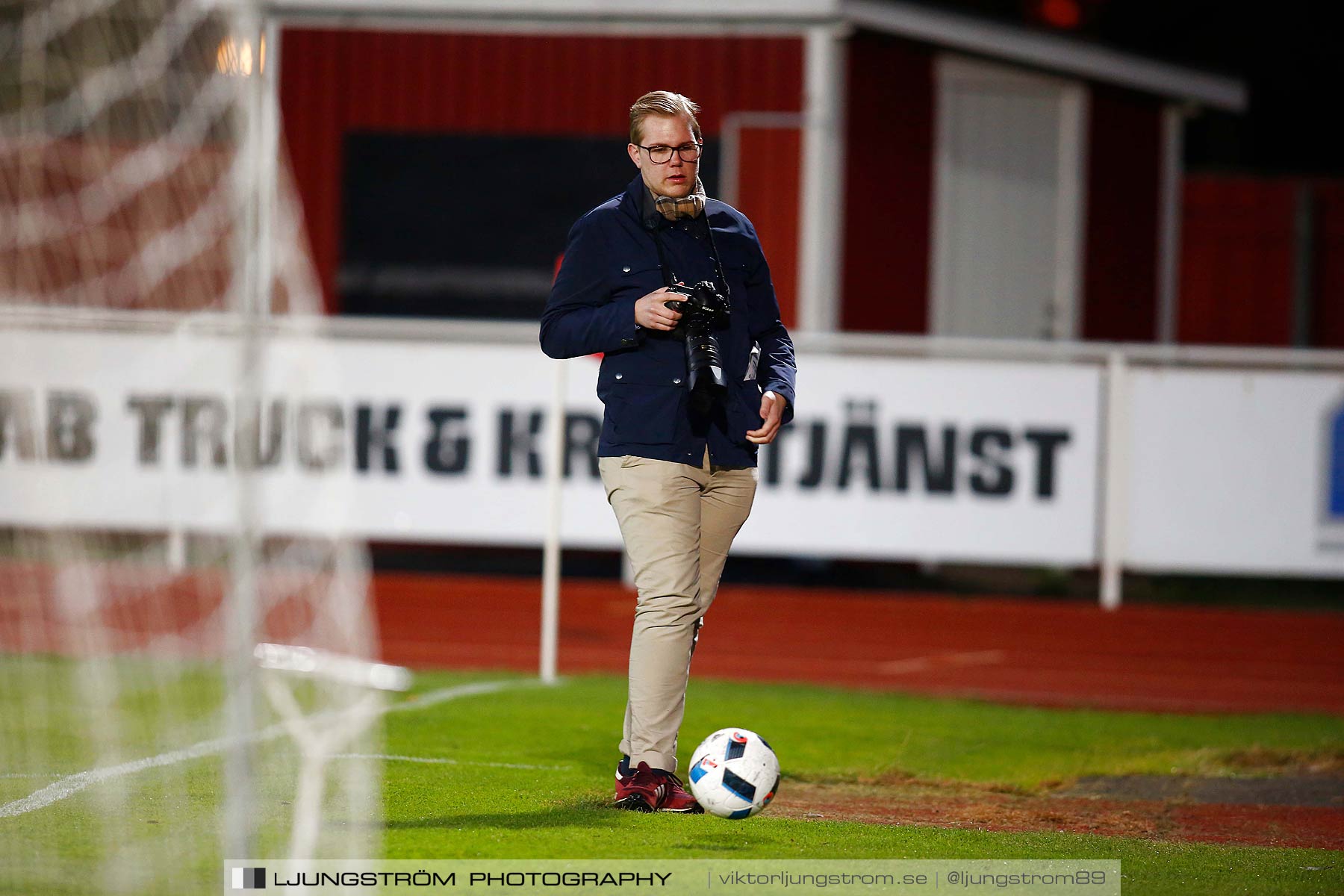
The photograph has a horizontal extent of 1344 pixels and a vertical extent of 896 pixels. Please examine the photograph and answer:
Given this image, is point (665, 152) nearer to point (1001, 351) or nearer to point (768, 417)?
point (768, 417)

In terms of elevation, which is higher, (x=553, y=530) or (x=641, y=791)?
(x=553, y=530)

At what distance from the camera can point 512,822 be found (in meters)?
4.82

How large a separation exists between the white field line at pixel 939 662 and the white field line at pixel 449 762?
4119 millimetres

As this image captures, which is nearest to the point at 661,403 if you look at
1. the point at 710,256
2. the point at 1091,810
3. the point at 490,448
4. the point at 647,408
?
the point at 647,408

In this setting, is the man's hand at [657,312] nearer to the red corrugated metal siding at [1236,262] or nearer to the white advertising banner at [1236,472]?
the white advertising banner at [1236,472]

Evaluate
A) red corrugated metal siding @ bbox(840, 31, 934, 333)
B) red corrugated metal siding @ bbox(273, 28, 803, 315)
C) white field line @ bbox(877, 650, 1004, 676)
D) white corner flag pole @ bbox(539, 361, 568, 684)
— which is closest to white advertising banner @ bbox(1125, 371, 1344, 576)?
white field line @ bbox(877, 650, 1004, 676)

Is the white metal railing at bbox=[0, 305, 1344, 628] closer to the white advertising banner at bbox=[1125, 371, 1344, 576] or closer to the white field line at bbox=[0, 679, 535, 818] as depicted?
the white advertising banner at bbox=[1125, 371, 1344, 576]

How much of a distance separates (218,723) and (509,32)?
378 inches

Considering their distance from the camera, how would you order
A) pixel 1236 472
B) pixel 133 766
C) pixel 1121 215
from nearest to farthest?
pixel 133 766
pixel 1236 472
pixel 1121 215

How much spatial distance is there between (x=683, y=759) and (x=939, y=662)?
437cm

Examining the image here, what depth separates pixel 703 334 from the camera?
4.93m

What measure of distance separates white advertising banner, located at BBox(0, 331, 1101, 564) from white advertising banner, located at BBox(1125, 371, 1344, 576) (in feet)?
1.41

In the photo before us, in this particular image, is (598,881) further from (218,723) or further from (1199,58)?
(1199,58)

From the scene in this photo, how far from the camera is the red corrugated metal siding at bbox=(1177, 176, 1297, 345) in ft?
63.5
